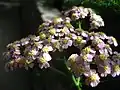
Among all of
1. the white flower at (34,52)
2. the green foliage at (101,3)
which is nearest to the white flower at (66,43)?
the white flower at (34,52)

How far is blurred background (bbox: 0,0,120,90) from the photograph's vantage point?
2165 millimetres

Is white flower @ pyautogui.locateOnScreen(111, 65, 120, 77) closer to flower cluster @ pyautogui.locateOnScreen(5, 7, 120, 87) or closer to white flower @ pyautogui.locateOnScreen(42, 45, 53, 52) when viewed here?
flower cluster @ pyautogui.locateOnScreen(5, 7, 120, 87)

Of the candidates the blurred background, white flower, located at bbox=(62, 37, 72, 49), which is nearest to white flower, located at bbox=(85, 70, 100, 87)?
white flower, located at bbox=(62, 37, 72, 49)

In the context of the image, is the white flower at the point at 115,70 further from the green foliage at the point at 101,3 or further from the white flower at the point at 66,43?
the green foliage at the point at 101,3

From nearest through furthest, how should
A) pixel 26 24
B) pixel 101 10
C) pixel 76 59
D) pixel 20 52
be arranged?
1. pixel 76 59
2. pixel 20 52
3. pixel 101 10
4. pixel 26 24

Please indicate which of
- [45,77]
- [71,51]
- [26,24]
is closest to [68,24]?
[71,51]

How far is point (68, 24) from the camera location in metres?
1.78

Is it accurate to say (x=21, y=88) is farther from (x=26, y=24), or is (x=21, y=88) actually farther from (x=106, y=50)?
(x=106, y=50)

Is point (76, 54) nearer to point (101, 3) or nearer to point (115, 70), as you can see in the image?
point (115, 70)

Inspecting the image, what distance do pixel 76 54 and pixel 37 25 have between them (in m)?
1.24

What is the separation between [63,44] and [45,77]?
3.22ft

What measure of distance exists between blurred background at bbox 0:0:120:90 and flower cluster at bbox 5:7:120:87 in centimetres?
32

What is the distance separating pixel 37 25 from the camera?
2824 mm

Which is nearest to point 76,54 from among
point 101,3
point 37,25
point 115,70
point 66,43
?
point 66,43
